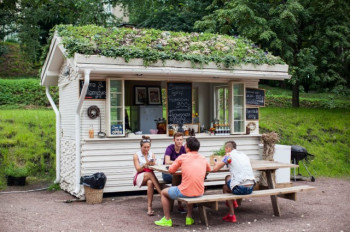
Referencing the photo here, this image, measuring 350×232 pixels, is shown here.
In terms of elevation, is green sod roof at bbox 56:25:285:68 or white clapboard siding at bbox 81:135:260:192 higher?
green sod roof at bbox 56:25:285:68

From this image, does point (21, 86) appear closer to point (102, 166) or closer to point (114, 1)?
point (114, 1)

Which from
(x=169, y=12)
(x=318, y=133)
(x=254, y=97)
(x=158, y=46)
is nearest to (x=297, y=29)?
(x=318, y=133)

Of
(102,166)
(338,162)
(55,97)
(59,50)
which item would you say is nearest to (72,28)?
(59,50)

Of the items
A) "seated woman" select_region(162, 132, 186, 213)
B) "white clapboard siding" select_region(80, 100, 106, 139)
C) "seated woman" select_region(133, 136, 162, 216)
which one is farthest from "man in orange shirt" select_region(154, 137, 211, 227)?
"white clapboard siding" select_region(80, 100, 106, 139)

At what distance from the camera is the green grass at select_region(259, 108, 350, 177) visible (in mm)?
13938

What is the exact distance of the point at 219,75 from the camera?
10047 mm

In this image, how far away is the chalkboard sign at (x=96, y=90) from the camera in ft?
30.6

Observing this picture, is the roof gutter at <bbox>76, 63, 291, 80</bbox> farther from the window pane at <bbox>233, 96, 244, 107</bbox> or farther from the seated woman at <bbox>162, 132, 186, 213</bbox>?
the seated woman at <bbox>162, 132, 186, 213</bbox>

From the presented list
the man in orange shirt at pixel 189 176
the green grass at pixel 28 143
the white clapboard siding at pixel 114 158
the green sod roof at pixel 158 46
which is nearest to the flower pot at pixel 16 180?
the green grass at pixel 28 143

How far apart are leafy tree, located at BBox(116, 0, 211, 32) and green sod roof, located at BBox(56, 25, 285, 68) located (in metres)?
10.8

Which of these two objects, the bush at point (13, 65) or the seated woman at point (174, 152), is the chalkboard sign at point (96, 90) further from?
the bush at point (13, 65)

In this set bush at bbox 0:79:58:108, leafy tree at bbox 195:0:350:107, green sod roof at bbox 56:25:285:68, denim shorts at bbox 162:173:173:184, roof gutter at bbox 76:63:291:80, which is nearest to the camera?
denim shorts at bbox 162:173:173:184

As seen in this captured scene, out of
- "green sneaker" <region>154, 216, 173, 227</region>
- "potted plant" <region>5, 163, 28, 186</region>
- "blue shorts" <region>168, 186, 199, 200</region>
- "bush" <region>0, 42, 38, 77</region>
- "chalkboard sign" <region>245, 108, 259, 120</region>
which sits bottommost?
"green sneaker" <region>154, 216, 173, 227</region>

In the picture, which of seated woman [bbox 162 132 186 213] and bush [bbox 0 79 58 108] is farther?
bush [bbox 0 79 58 108]
